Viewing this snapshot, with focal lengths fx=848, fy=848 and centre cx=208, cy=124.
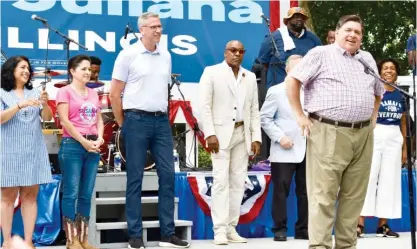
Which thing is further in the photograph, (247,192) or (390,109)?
(390,109)

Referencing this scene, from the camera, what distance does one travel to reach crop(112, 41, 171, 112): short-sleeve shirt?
708 cm

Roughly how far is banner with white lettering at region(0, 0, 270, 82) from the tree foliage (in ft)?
40.1

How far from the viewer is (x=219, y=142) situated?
7625mm

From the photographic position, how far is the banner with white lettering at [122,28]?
9281mm

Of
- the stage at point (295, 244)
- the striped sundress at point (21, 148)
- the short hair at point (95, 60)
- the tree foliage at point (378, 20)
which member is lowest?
the stage at point (295, 244)

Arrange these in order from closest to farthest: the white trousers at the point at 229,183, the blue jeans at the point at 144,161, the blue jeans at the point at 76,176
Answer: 1. the blue jeans at the point at 76,176
2. the blue jeans at the point at 144,161
3. the white trousers at the point at 229,183

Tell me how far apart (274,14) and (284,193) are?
318cm

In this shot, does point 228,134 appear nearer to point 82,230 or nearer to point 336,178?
point 82,230

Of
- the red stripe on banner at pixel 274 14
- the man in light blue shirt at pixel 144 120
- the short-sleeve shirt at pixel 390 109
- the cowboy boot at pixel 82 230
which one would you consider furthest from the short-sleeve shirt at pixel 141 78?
the red stripe on banner at pixel 274 14

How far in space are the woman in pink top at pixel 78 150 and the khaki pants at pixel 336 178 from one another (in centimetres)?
195

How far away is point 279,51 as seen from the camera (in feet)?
29.5

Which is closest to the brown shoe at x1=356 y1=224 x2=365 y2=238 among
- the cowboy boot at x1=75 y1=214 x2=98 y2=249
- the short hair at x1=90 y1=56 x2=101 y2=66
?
the cowboy boot at x1=75 y1=214 x2=98 y2=249

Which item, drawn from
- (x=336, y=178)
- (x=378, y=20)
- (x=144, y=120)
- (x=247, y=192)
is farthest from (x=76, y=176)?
(x=378, y=20)

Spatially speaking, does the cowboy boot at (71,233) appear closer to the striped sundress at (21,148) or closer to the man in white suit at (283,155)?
the striped sundress at (21,148)
